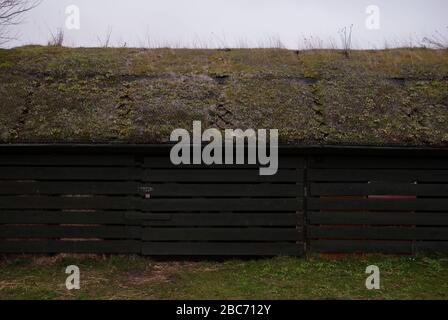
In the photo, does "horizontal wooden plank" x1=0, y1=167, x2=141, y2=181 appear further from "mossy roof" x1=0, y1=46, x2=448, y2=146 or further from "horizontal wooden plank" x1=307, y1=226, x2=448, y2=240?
"horizontal wooden plank" x1=307, y1=226, x2=448, y2=240

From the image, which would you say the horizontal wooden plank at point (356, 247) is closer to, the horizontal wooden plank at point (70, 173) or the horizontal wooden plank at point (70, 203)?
the horizontal wooden plank at point (70, 203)

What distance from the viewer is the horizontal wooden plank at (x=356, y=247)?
916cm

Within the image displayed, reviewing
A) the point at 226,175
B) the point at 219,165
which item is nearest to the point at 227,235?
the point at 226,175

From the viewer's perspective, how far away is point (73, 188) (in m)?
9.13

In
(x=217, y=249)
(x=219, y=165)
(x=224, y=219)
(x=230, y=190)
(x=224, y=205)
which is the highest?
(x=219, y=165)

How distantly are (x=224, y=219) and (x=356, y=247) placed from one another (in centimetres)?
270

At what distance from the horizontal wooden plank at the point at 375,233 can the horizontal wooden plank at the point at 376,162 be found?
125cm

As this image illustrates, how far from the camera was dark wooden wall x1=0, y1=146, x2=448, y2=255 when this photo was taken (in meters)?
9.12

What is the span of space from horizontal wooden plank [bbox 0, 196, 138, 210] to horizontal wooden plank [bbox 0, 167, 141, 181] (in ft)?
1.38

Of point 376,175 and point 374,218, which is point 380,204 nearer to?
point 374,218

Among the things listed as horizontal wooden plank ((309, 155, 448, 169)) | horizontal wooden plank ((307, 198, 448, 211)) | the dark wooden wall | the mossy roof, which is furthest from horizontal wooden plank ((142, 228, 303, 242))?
the mossy roof

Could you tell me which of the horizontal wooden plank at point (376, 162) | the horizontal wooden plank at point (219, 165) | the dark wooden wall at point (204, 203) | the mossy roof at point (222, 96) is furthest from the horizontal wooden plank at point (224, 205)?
the mossy roof at point (222, 96)
